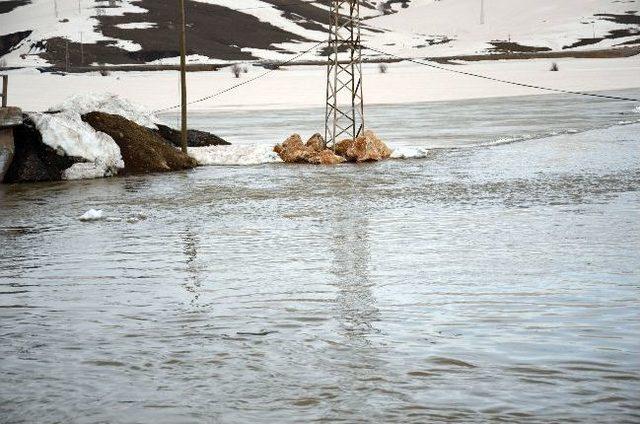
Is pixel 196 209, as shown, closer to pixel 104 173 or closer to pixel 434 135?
pixel 104 173

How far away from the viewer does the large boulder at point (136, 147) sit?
21.2 metres

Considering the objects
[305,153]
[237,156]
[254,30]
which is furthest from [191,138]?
[254,30]

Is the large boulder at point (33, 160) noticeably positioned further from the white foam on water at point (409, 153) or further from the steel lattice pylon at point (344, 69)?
the white foam on water at point (409, 153)

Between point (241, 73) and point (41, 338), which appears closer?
point (41, 338)

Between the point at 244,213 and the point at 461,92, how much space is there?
4339 cm

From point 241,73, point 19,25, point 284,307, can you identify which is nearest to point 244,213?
point 284,307

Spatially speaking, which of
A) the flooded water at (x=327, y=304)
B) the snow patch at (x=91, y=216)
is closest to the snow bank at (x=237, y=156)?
the flooded water at (x=327, y=304)

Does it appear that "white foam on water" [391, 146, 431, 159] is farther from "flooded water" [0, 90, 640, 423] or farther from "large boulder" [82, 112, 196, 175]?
"flooded water" [0, 90, 640, 423]

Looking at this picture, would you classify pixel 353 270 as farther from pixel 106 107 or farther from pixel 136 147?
pixel 106 107

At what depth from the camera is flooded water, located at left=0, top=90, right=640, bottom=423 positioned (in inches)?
213

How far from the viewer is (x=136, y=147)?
2144cm

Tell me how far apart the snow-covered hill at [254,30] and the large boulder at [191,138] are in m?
87.1

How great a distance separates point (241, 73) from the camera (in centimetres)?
8606

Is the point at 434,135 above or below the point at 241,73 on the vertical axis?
below
